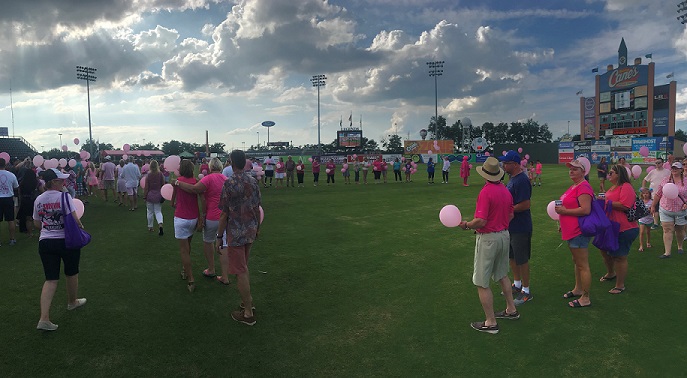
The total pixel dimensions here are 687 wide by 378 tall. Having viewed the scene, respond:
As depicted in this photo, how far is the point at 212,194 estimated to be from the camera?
5344 mm

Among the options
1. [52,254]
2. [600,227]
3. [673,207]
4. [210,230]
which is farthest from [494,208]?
[52,254]

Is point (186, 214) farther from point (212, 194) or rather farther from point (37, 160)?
point (37, 160)

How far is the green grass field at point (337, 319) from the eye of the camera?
12.2ft

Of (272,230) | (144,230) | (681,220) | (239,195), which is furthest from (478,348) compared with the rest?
(144,230)

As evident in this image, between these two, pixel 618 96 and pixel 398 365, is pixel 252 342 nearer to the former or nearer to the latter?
pixel 398 365

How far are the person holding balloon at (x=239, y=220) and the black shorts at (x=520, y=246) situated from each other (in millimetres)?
3280

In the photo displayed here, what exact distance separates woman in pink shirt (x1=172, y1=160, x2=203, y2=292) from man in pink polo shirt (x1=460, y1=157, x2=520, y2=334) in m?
Answer: 3.70

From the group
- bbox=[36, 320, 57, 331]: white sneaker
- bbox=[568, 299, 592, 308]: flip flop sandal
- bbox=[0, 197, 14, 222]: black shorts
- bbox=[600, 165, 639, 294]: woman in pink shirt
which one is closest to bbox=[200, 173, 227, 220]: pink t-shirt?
bbox=[36, 320, 57, 331]: white sneaker

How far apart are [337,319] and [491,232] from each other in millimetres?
2114

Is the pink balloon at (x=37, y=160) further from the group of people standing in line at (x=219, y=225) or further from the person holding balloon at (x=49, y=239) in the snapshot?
the person holding balloon at (x=49, y=239)

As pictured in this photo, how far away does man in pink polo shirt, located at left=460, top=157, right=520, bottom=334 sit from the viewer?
13.5ft

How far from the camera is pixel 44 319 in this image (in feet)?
14.0

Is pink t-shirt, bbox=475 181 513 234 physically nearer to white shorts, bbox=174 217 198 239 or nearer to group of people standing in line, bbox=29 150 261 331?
group of people standing in line, bbox=29 150 261 331

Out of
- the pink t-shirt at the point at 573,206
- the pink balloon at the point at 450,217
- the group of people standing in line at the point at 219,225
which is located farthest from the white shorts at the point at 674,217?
the group of people standing in line at the point at 219,225
